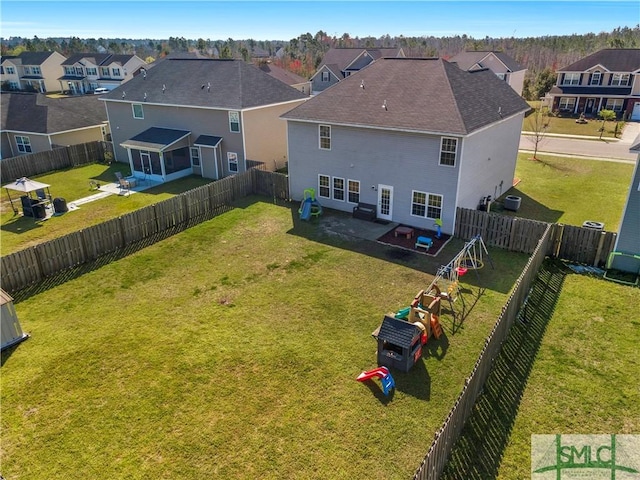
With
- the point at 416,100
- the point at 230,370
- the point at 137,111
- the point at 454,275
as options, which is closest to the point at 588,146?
the point at 416,100

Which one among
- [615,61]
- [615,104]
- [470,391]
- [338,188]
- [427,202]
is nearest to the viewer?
[470,391]

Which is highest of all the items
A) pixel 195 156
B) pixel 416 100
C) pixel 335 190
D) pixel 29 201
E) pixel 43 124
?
pixel 416 100

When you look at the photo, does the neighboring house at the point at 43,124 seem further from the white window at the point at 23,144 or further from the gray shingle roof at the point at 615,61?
the gray shingle roof at the point at 615,61

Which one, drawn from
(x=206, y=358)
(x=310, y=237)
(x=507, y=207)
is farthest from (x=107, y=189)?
(x=507, y=207)

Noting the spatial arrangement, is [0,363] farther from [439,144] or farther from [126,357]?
[439,144]

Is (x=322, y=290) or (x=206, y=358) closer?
(x=206, y=358)

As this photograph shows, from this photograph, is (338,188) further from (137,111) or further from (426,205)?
(137,111)

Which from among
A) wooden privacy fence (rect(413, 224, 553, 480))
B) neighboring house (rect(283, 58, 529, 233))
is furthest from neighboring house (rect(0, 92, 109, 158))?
wooden privacy fence (rect(413, 224, 553, 480))
